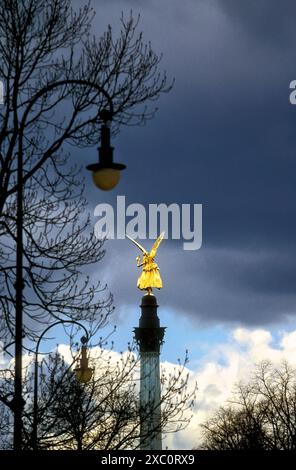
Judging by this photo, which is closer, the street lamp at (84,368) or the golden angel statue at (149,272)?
the street lamp at (84,368)

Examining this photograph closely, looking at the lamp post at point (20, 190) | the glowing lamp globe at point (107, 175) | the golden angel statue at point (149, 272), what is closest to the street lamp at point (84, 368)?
the lamp post at point (20, 190)

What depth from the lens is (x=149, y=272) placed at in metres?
115

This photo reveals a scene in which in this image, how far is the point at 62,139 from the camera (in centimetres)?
2306

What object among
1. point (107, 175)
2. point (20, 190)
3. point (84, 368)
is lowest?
point (84, 368)

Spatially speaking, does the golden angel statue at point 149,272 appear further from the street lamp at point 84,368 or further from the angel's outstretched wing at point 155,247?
the street lamp at point 84,368

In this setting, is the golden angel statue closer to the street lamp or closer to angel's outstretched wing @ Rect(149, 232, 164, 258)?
angel's outstretched wing @ Rect(149, 232, 164, 258)

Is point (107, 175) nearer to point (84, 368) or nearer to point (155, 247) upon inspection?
point (84, 368)

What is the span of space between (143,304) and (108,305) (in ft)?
286

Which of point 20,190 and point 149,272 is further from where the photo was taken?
point 149,272

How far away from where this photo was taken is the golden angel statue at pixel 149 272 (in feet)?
374

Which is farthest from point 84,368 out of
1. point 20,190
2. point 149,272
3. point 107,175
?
point 149,272

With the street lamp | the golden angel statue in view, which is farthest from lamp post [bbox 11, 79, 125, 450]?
the golden angel statue

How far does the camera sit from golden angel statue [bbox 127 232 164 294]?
374ft

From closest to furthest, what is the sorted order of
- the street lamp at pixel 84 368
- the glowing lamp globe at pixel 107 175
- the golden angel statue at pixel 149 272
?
the glowing lamp globe at pixel 107 175 → the street lamp at pixel 84 368 → the golden angel statue at pixel 149 272
